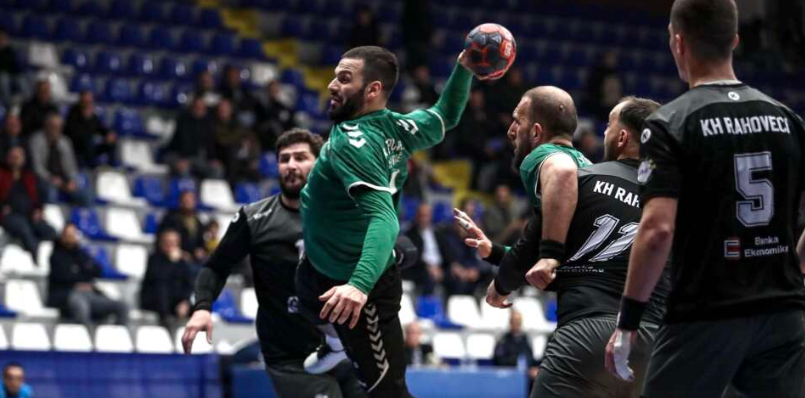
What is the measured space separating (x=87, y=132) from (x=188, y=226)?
6.94 ft

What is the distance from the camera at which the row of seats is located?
64.6ft

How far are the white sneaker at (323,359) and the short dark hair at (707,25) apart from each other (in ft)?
11.0

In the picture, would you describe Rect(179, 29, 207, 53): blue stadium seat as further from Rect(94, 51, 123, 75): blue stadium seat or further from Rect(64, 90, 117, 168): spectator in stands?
Rect(64, 90, 117, 168): spectator in stands

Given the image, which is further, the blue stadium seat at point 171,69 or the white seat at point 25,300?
the blue stadium seat at point 171,69

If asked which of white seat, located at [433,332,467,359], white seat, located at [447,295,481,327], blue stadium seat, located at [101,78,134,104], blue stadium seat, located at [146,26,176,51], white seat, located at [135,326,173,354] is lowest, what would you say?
white seat, located at [433,332,467,359]

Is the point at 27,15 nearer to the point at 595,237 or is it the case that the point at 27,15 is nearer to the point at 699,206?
the point at 595,237

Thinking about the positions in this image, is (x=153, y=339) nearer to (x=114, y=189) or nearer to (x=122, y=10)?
(x=114, y=189)

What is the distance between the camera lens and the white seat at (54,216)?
15906 millimetres

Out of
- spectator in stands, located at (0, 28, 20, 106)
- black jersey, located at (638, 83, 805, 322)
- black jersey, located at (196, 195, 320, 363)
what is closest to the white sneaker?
black jersey, located at (196, 195, 320, 363)

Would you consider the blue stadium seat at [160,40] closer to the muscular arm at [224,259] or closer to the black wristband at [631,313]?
the muscular arm at [224,259]

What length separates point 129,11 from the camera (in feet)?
66.8

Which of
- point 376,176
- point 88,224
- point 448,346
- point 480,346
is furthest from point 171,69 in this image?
point 376,176

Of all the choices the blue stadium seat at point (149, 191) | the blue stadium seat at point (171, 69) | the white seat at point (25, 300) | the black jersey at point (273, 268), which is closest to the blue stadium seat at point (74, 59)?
the blue stadium seat at point (171, 69)

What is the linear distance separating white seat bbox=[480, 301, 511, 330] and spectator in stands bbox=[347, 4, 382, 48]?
5.33 metres
